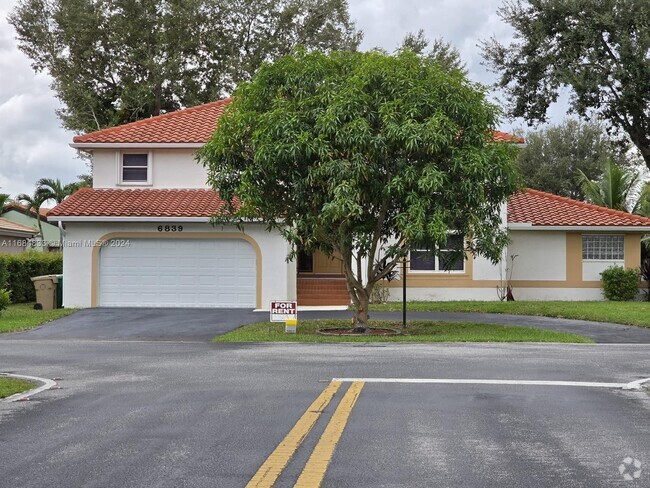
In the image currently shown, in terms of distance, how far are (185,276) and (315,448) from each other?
2009 cm

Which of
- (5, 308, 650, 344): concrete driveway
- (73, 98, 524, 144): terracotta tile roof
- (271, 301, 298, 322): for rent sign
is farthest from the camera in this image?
(73, 98, 524, 144): terracotta tile roof

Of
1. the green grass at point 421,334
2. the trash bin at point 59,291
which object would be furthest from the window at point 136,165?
the green grass at point 421,334

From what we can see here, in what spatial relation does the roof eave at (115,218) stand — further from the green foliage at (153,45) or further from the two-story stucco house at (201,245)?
Answer: the green foliage at (153,45)

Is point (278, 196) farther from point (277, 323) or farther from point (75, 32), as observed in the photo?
point (75, 32)

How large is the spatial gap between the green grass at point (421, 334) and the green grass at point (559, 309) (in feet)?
11.1

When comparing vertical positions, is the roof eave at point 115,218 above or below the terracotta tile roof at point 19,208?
below

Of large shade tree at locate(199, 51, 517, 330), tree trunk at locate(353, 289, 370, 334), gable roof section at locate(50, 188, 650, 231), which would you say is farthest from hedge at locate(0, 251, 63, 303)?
tree trunk at locate(353, 289, 370, 334)

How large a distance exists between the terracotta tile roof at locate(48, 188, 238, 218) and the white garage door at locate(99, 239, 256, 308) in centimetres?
100

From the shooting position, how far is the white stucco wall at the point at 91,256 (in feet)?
86.1

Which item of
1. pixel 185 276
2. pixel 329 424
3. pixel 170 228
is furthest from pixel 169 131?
pixel 329 424

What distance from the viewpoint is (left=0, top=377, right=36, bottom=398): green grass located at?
33.5 ft

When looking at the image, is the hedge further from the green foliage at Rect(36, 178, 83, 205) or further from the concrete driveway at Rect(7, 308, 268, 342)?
the green foliage at Rect(36, 178, 83, 205)

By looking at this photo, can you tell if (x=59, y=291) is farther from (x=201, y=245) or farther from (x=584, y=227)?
(x=584, y=227)

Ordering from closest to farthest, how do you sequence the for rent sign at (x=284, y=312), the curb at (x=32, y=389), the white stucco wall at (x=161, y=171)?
the curb at (x=32, y=389)
the for rent sign at (x=284, y=312)
the white stucco wall at (x=161, y=171)
